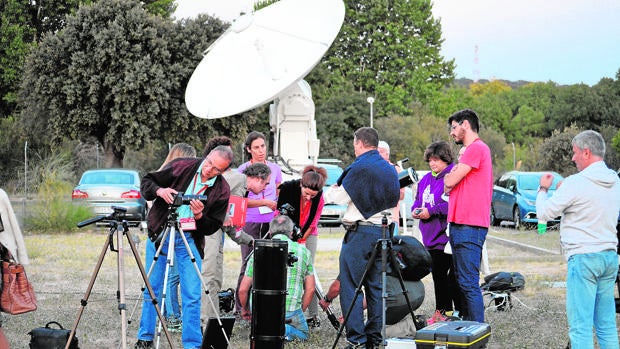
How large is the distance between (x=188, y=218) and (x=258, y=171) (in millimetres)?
1607

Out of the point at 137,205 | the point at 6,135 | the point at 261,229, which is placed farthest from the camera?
the point at 6,135

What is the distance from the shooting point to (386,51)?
7406cm

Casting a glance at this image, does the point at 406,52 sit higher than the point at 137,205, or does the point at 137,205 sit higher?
the point at 406,52

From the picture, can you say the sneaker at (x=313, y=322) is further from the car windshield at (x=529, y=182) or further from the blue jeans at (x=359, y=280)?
the car windshield at (x=529, y=182)

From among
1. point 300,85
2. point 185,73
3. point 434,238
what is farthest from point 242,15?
point 185,73

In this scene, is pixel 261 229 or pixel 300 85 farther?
pixel 300 85

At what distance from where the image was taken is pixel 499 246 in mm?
20750

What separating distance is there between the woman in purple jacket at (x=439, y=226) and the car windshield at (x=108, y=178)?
56.8ft

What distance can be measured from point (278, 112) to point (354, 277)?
12.9 meters

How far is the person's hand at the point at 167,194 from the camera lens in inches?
321

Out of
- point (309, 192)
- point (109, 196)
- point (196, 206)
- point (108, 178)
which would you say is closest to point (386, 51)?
point (108, 178)

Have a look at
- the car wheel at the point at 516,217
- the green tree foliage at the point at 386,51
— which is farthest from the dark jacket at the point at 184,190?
the green tree foliage at the point at 386,51

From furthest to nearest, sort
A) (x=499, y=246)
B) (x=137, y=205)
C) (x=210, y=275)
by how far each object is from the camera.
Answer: (x=137, y=205) < (x=499, y=246) < (x=210, y=275)

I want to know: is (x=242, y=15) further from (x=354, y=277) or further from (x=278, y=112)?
(x=354, y=277)
